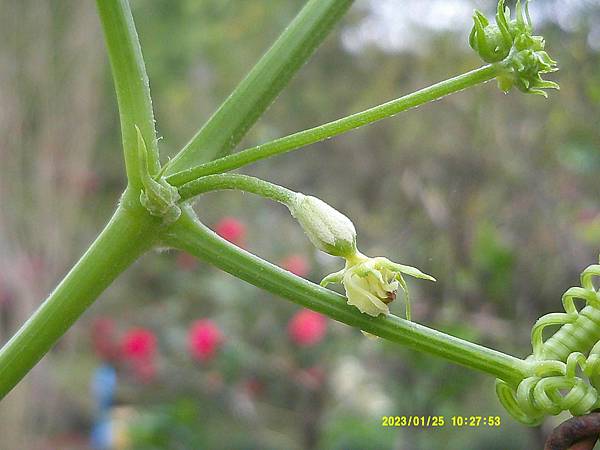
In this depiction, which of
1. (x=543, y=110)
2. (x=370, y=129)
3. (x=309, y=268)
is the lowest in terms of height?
(x=309, y=268)

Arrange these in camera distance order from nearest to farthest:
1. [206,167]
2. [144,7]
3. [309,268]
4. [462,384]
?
[206,167]
[462,384]
[309,268]
[144,7]

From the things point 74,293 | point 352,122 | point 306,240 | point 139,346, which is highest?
point 306,240

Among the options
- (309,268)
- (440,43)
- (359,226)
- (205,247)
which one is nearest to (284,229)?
(359,226)

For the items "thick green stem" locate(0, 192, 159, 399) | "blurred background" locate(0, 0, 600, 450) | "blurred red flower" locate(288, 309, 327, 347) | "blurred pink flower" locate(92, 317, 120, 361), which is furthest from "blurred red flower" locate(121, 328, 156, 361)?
"thick green stem" locate(0, 192, 159, 399)

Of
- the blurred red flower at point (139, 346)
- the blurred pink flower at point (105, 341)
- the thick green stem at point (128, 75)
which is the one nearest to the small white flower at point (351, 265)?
the thick green stem at point (128, 75)

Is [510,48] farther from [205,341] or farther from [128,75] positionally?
[205,341]

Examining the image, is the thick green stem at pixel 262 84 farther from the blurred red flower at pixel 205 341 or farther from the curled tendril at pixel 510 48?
the blurred red flower at pixel 205 341

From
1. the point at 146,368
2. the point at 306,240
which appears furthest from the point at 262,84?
the point at 306,240

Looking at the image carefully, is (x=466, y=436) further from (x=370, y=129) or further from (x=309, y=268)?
(x=370, y=129)
